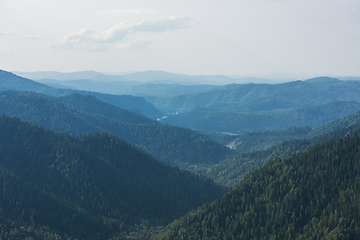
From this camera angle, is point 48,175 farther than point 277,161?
Yes

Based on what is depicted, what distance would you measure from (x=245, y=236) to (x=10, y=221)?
333 feet

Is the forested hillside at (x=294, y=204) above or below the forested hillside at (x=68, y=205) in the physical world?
above

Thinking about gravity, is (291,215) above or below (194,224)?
above

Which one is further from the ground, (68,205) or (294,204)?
(294,204)

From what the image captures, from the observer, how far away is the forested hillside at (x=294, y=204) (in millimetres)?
116312

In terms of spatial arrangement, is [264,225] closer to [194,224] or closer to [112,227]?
[194,224]

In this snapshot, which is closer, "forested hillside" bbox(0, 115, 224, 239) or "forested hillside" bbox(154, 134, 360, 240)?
"forested hillside" bbox(154, 134, 360, 240)

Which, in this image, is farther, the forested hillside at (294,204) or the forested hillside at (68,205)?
the forested hillside at (68,205)

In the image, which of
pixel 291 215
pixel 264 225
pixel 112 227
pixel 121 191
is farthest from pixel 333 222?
pixel 121 191

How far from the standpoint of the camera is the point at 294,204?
130 metres

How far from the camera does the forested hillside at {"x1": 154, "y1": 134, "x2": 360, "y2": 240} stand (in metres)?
116

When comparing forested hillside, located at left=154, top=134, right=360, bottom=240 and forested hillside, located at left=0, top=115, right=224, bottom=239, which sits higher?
forested hillside, located at left=154, top=134, right=360, bottom=240

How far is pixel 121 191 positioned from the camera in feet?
646

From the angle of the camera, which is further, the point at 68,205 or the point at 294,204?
the point at 68,205
